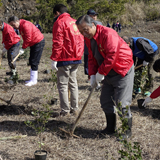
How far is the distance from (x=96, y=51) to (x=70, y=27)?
965mm

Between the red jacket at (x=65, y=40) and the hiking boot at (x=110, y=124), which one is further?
the red jacket at (x=65, y=40)

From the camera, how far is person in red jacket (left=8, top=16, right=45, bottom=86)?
521 cm

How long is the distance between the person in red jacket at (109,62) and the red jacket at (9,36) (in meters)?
3.27

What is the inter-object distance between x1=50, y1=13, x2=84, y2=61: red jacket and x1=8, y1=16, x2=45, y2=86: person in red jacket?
5.89 ft

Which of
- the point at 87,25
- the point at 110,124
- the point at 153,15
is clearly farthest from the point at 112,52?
the point at 153,15

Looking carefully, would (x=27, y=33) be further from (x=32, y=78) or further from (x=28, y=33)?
(x=32, y=78)

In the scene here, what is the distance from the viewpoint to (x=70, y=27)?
366cm

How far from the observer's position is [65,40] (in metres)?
3.70

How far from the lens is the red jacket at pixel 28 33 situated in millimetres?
5301

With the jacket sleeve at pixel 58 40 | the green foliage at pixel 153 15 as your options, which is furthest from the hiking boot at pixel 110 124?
the green foliage at pixel 153 15

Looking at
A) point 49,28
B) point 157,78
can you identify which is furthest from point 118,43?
point 49,28

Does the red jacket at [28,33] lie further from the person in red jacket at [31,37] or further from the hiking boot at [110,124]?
the hiking boot at [110,124]

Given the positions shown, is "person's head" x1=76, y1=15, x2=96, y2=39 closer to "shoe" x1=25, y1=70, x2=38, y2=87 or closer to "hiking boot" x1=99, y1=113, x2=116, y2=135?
"hiking boot" x1=99, y1=113, x2=116, y2=135

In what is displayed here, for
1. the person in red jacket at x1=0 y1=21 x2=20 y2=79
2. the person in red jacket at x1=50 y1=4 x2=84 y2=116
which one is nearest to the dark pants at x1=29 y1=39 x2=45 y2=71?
the person in red jacket at x1=0 y1=21 x2=20 y2=79
